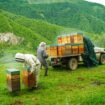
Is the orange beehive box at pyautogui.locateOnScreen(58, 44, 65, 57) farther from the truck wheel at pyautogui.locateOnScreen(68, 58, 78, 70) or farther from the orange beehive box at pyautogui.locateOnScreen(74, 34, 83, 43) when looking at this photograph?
the orange beehive box at pyautogui.locateOnScreen(74, 34, 83, 43)

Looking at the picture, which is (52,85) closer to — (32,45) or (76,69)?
(76,69)

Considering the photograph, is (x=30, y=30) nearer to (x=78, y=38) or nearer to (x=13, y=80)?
(x=78, y=38)

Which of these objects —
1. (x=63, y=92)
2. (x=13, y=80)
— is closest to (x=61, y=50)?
(x=63, y=92)

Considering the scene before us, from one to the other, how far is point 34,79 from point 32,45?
123 metres

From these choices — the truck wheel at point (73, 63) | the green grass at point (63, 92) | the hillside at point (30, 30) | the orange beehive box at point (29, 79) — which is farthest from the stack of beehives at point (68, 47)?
the hillside at point (30, 30)

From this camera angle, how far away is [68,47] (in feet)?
78.9

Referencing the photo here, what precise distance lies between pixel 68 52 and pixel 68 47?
0.37 metres

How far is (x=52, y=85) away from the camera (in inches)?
697

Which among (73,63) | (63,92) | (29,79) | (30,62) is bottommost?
(63,92)

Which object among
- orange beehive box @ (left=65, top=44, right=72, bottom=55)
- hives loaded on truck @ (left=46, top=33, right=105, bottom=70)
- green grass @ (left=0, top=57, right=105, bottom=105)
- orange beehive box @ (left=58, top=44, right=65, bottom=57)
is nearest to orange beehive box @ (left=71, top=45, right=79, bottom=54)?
hives loaded on truck @ (left=46, top=33, right=105, bottom=70)

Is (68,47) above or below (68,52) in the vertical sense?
above

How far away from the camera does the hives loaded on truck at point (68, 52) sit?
23719mm

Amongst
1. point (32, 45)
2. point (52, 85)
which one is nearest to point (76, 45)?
point (52, 85)

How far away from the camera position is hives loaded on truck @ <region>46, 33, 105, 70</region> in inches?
934
